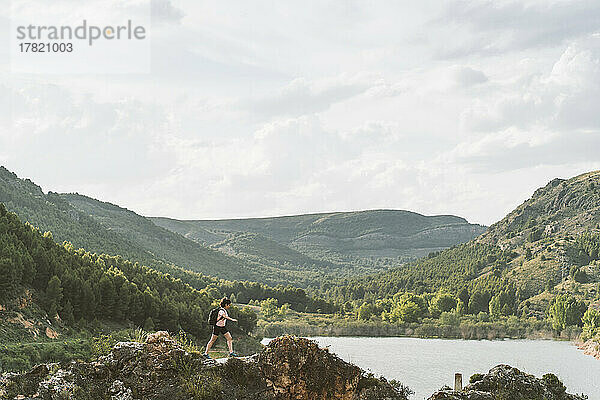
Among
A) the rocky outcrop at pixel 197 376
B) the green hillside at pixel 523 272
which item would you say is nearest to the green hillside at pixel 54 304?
the rocky outcrop at pixel 197 376

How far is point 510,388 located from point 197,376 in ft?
24.2

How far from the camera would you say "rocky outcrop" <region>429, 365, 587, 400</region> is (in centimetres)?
1488

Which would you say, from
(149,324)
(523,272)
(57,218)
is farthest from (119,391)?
(523,272)

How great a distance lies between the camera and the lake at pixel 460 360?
4569 centimetres

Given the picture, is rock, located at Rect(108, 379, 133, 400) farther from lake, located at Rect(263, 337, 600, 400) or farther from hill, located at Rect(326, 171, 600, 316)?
hill, located at Rect(326, 171, 600, 316)

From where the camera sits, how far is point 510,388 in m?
15.2

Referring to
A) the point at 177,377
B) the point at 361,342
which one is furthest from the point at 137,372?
the point at 361,342

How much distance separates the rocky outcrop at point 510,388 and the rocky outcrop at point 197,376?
2.87 m

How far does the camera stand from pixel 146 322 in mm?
30609

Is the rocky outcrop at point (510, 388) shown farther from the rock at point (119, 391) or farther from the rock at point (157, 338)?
the rock at point (119, 391)

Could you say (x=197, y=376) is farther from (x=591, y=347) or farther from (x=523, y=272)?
(x=523, y=272)

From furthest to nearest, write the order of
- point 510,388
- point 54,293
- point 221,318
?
point 54,293 → point 510,388 → point 221,318

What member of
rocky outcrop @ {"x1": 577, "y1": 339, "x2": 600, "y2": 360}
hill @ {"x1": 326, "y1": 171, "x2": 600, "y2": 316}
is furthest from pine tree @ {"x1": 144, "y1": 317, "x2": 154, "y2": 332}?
hill @ {"x1": 326, "y1": 171, "x2": 600, "y2": 316}

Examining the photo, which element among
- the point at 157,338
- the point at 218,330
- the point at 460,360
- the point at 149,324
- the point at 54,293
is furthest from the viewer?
the point at 460,360
